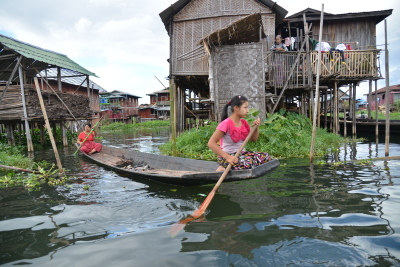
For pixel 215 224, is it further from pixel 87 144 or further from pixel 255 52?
pixel 255 52

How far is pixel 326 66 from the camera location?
36.0 ft

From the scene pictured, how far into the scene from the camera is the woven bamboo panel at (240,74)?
948cm

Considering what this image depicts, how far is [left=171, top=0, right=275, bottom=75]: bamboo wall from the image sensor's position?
11.3 m

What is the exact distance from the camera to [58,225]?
345cm

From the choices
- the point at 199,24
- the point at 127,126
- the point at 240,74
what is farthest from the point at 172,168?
the point at 127,126

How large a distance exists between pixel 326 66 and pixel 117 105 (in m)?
30.2

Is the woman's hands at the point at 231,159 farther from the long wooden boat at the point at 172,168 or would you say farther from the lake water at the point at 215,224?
the lake water at the point at 215,224

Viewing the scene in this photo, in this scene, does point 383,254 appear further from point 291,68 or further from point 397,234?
point 291,68

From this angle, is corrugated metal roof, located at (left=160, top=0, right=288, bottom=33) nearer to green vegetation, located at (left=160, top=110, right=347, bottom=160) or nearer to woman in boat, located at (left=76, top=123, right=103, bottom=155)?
green vegetation, located at (left=160, top=110, right=347, bottom=160)

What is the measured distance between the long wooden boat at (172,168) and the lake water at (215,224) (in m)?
0.29

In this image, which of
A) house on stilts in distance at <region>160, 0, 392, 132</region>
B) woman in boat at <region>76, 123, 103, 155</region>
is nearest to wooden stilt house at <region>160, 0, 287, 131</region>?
house on stilts in distance at <region>160, 0, 392, 132</region>

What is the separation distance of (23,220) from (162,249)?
216cm

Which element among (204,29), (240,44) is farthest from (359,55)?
(204,29)

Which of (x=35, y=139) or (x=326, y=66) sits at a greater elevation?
(x=326, y=66)
